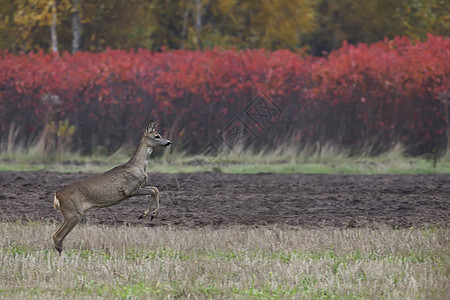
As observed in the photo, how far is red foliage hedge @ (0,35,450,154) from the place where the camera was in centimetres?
2336

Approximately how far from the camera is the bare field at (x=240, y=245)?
8.32 metres

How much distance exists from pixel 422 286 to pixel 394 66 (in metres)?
15.9

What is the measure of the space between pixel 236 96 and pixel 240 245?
45.6ft

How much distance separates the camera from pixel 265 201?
14.4 metres

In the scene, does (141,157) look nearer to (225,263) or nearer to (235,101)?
(225,263)

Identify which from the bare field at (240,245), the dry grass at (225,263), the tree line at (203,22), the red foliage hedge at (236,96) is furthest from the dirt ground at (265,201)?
the tree line at (203,22)

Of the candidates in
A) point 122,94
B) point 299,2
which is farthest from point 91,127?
point 299,2

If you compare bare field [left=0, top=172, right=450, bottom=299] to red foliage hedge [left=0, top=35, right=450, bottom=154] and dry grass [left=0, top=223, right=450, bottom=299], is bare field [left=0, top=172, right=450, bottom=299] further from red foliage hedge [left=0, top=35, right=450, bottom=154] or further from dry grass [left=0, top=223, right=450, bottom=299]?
red foliage hedge [left=0, top=35, right=450, bottom=154]

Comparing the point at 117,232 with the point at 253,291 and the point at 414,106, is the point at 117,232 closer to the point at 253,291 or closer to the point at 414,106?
Result: the point at 253,291

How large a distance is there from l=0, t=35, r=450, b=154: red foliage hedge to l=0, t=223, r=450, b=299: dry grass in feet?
39.2

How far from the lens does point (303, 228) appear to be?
1195 cm

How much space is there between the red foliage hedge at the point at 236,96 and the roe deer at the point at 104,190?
12.4 m

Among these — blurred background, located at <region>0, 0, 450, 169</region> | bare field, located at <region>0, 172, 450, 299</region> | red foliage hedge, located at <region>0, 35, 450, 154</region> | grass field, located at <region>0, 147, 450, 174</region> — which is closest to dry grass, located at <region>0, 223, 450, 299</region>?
bare field, located at <region>0, 172, 450, 299</region>

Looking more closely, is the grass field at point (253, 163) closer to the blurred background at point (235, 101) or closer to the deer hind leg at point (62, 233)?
the blurred background at point (235, 101)
